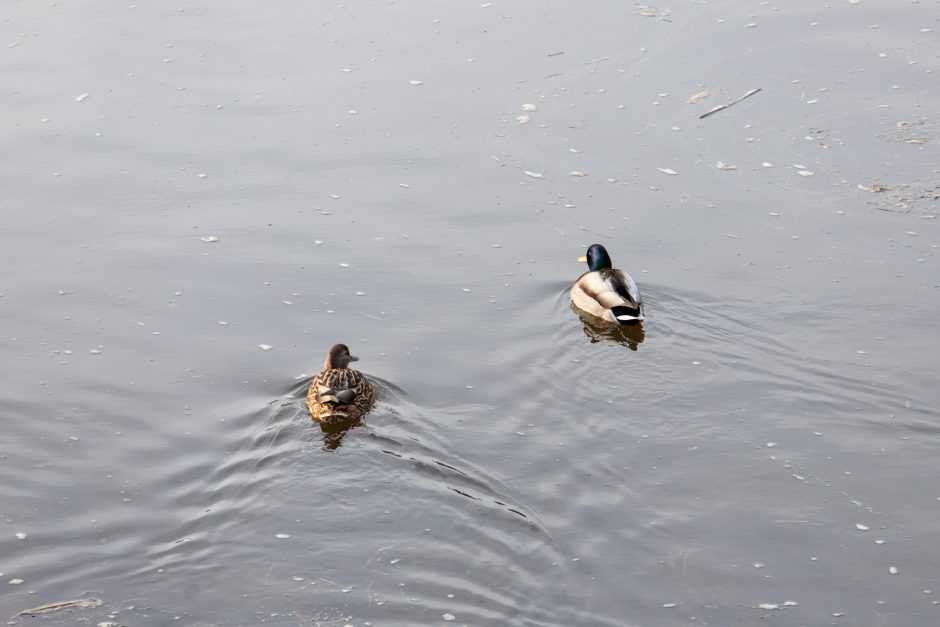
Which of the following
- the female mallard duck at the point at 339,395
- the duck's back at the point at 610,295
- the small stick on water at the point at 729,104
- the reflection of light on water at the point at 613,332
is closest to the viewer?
the female mallard duck at the point at 339,395

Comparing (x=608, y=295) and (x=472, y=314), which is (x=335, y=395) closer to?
(x=472, y=314)

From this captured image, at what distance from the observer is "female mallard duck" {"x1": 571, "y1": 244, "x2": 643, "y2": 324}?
11.8m

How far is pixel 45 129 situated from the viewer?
15898 millimetres

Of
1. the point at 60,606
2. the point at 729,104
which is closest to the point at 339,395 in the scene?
the point at 60,606

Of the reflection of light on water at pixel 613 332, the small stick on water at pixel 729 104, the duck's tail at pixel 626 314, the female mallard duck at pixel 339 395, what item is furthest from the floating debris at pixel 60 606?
the small stick on water at pixel 729 104

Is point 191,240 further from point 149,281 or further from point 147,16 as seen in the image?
point 147,16

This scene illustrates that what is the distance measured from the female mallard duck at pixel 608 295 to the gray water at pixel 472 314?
209mm

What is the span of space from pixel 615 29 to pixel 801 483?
424 inches

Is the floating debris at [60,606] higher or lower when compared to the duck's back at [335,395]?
lower

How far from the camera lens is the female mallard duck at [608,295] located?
1180 centimetres

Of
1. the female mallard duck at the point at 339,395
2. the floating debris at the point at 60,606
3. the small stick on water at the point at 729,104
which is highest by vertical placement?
the small stick on water at the point at 729,104

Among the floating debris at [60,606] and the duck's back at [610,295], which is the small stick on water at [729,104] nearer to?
the duck's back at [610,295]

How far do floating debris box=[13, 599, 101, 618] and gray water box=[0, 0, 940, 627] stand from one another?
0.19 ft

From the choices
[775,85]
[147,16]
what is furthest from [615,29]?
[147,16]
